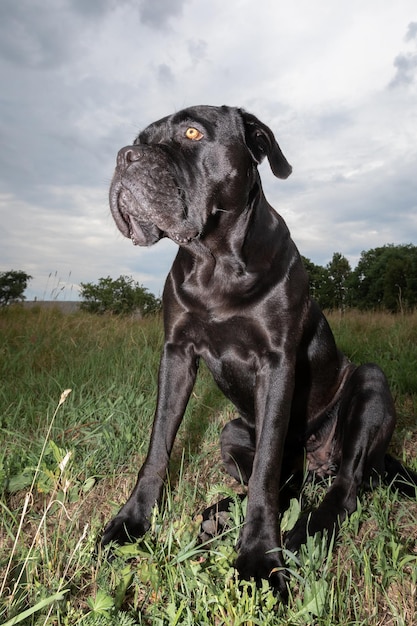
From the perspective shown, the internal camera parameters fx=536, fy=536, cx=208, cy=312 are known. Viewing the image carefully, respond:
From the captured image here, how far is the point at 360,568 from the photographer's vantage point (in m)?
1.86

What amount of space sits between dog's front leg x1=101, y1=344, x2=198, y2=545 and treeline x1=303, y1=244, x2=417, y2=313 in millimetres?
21480

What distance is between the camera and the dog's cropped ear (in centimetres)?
233

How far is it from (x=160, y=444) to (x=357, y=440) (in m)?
0.88

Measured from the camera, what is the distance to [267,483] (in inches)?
79.1

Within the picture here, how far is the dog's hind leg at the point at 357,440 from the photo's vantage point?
86.4 inches

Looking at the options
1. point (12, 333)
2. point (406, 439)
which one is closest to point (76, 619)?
point (406, 439)

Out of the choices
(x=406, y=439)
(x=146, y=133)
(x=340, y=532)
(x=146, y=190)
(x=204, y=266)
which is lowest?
(x=340, y=532)

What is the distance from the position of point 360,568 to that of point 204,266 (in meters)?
1.29

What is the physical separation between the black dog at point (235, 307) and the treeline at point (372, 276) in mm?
21333

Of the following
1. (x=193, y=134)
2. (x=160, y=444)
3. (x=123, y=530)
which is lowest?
(x=123, y=530)

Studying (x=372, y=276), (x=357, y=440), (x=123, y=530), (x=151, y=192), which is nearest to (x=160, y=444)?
(x=123, y=530)

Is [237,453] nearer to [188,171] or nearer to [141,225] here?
[141,225]

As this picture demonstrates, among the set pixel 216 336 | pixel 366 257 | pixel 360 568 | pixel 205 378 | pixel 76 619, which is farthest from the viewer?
pixel 366 257

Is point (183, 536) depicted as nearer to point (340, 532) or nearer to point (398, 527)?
point (340, 532)
